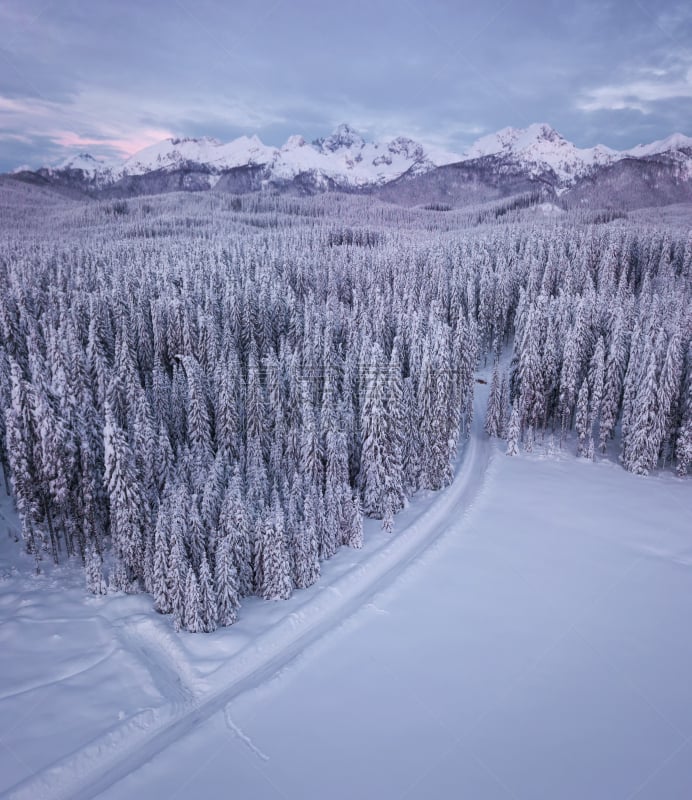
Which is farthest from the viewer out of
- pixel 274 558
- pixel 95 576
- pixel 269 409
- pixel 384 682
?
pixel 269 409

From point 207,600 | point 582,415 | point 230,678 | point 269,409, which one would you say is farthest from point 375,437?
point 582,415

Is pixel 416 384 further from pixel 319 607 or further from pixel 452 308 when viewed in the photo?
pixel 452 308

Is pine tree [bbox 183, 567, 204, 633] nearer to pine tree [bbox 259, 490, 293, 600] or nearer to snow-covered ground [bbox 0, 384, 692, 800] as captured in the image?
snow-covered ground [bbox 0, 384, 692, 800]

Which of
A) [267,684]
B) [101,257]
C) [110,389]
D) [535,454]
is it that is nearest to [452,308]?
[535,454]

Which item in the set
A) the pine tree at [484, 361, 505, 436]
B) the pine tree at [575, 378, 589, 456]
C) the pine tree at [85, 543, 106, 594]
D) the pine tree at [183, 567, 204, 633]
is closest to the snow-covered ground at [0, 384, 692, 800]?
the pine tree at [183, 567, 204, 633]

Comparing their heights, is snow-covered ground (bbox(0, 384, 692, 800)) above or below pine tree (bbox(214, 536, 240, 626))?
below

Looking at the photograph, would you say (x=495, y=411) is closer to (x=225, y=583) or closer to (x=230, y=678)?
(x=225, y=583)

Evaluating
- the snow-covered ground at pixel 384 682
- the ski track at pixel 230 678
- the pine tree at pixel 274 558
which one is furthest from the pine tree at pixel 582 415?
the pine tree at pixel 274 558
